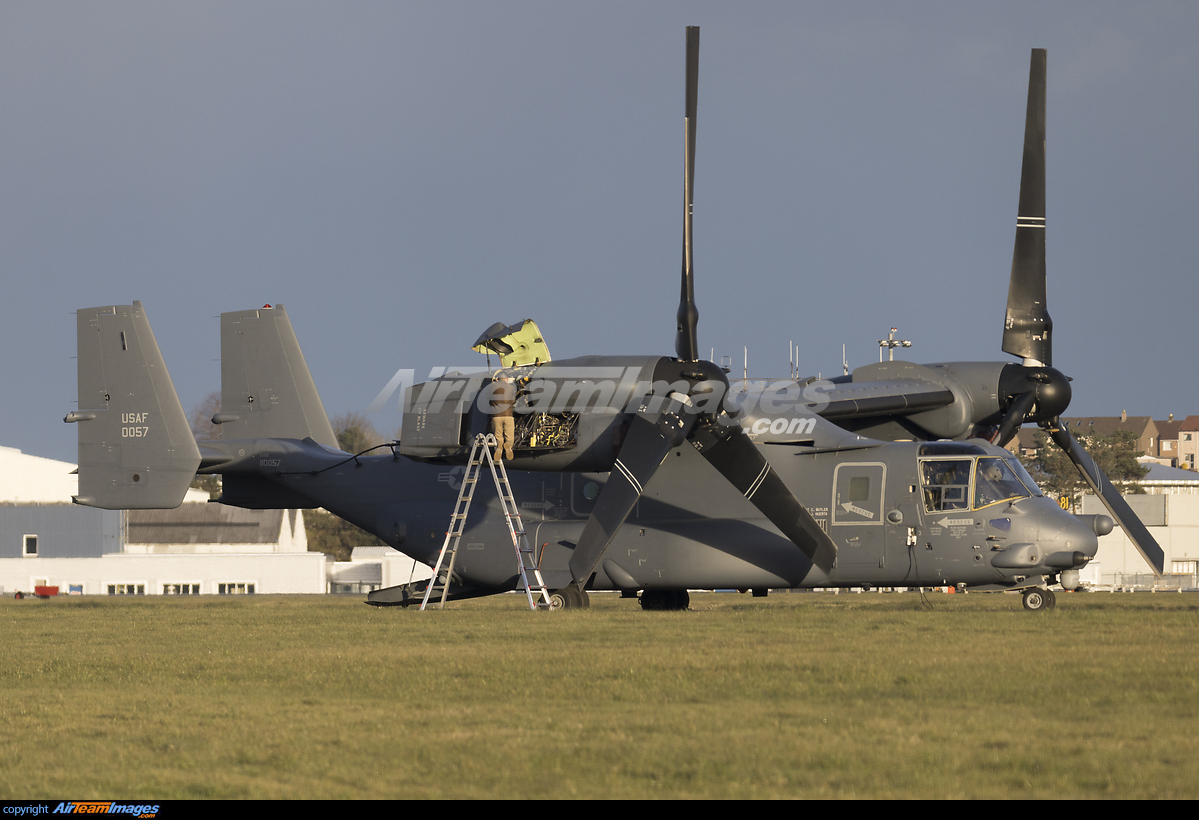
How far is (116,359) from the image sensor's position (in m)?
29.2

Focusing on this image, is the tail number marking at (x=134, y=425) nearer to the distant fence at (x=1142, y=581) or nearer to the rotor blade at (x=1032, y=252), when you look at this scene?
the rotor blade at (x=1032, y=252)

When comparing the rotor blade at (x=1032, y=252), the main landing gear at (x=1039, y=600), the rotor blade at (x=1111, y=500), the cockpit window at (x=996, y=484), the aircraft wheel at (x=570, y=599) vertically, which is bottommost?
the aircraft wheel at (x=570, y=599)

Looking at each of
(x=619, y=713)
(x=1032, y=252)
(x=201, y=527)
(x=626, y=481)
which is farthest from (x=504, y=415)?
(x=201, y=527)

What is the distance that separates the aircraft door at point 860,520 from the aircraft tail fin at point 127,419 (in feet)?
44.3

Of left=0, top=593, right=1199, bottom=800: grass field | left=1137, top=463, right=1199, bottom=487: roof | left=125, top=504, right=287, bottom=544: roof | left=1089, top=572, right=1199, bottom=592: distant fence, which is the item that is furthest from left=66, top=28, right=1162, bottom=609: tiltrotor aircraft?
left=1137, top=463, right=1199, bottom=487: roof

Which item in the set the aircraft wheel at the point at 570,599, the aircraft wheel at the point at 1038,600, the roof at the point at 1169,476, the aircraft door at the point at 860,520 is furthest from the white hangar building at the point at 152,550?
the roof at the point at 1169,476

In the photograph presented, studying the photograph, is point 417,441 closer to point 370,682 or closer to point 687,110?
point 687,110

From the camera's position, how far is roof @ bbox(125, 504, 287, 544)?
239 feet

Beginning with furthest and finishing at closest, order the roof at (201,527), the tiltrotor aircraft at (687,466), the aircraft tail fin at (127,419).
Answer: the roof at (201,527) < the aircraft tail fin at (127,419) < the tiltrotor aircraft at (687,466)

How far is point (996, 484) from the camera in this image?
23.9 meters

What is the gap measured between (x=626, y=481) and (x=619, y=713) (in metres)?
13.3

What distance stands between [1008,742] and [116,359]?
24507mm

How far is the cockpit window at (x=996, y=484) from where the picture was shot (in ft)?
78.1

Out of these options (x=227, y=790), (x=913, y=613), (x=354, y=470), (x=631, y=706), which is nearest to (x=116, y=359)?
(x=354, y=470)
